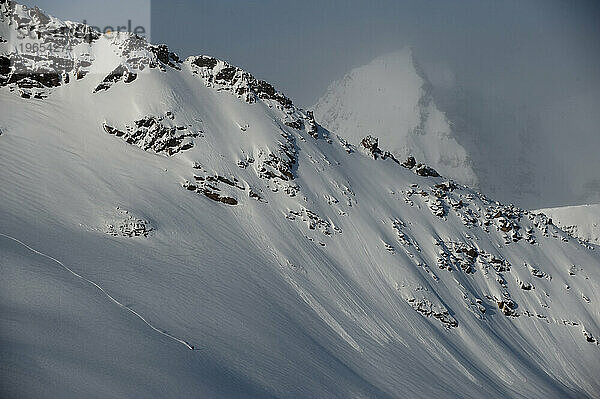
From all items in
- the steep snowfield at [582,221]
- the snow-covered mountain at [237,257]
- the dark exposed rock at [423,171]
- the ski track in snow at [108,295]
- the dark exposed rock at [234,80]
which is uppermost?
the steep snowfield at [582,221]

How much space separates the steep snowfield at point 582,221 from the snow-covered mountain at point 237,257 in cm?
9167

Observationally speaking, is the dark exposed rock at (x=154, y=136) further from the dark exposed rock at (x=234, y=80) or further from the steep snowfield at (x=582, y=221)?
the steep snowfield at (x=582, y=221)

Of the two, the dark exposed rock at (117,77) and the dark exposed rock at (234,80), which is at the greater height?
the dark exposed rock at (234,80)

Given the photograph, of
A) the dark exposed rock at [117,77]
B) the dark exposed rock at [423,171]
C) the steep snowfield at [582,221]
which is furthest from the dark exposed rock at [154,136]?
the steep snowfield at [582,221]

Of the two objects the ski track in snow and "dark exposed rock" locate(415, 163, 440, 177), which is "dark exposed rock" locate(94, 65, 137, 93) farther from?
"dark exposed rock" locate(415, 163, 440, 177)

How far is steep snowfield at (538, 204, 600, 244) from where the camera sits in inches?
6329

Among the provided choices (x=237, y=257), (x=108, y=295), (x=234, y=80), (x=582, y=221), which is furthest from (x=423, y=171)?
(x=582, y=221)

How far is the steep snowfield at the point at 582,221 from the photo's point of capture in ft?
527

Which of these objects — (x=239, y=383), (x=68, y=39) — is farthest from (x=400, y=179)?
(x=239, y=383)

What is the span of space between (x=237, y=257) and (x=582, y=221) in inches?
6666

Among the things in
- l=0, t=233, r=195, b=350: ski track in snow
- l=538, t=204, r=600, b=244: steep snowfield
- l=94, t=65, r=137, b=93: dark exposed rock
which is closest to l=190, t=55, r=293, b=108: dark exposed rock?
l=94, t=65, r=137, b=93: dark exposed rock

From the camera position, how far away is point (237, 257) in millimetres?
38406

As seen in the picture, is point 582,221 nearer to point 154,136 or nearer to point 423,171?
point 423,171

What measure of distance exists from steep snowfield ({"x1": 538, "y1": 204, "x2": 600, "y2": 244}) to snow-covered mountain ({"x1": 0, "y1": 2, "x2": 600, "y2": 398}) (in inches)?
3609
